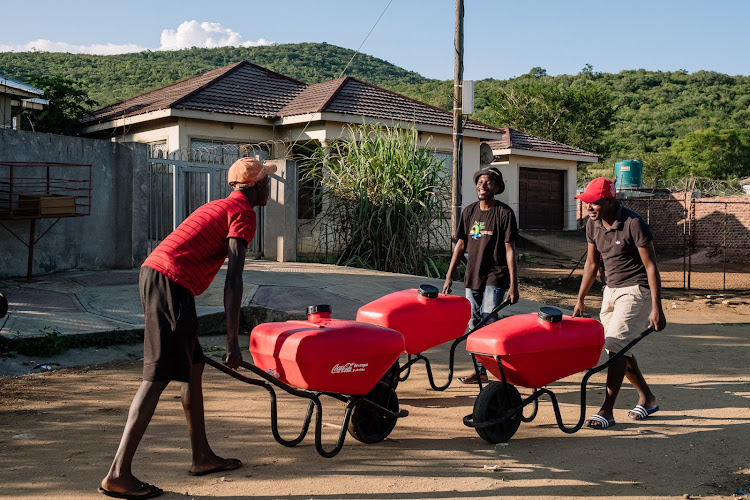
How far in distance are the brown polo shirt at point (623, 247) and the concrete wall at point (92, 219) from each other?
772 cm

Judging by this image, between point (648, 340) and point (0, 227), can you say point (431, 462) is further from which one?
point (0, 227)

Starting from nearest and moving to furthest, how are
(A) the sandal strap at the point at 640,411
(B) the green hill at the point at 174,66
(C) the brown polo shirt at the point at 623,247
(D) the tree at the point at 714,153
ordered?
(C) the brown polo shirt at the point at 623,247 < (A) the sandal strap at the point at 640,411 < (B) the green hill at the point at 174,66 < (D) the tree at the point at 714,153

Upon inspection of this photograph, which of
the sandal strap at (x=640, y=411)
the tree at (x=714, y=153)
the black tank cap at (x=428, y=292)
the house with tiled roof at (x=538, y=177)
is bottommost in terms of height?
the sandal strap at (x=640, y=411)

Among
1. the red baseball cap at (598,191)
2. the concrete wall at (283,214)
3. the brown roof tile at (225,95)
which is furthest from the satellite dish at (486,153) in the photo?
the red baseball cap at (598,191)

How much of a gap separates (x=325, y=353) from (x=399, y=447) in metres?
1.01

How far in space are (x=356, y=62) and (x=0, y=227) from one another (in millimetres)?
55062

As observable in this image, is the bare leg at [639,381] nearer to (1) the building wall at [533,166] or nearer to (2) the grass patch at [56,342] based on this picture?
(2) the grass patch at [56,342]

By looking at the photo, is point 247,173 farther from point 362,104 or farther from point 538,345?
point 362,104

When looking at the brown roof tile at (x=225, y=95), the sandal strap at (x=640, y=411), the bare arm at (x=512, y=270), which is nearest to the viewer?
the sandal strap at (x=640, y=411)

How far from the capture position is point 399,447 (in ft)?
16.0

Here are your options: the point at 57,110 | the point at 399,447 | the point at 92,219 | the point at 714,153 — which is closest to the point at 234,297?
Result: the point at 399,447

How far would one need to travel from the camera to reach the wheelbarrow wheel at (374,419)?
490cm

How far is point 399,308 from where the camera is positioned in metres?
5.67

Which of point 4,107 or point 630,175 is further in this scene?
point 630,175
